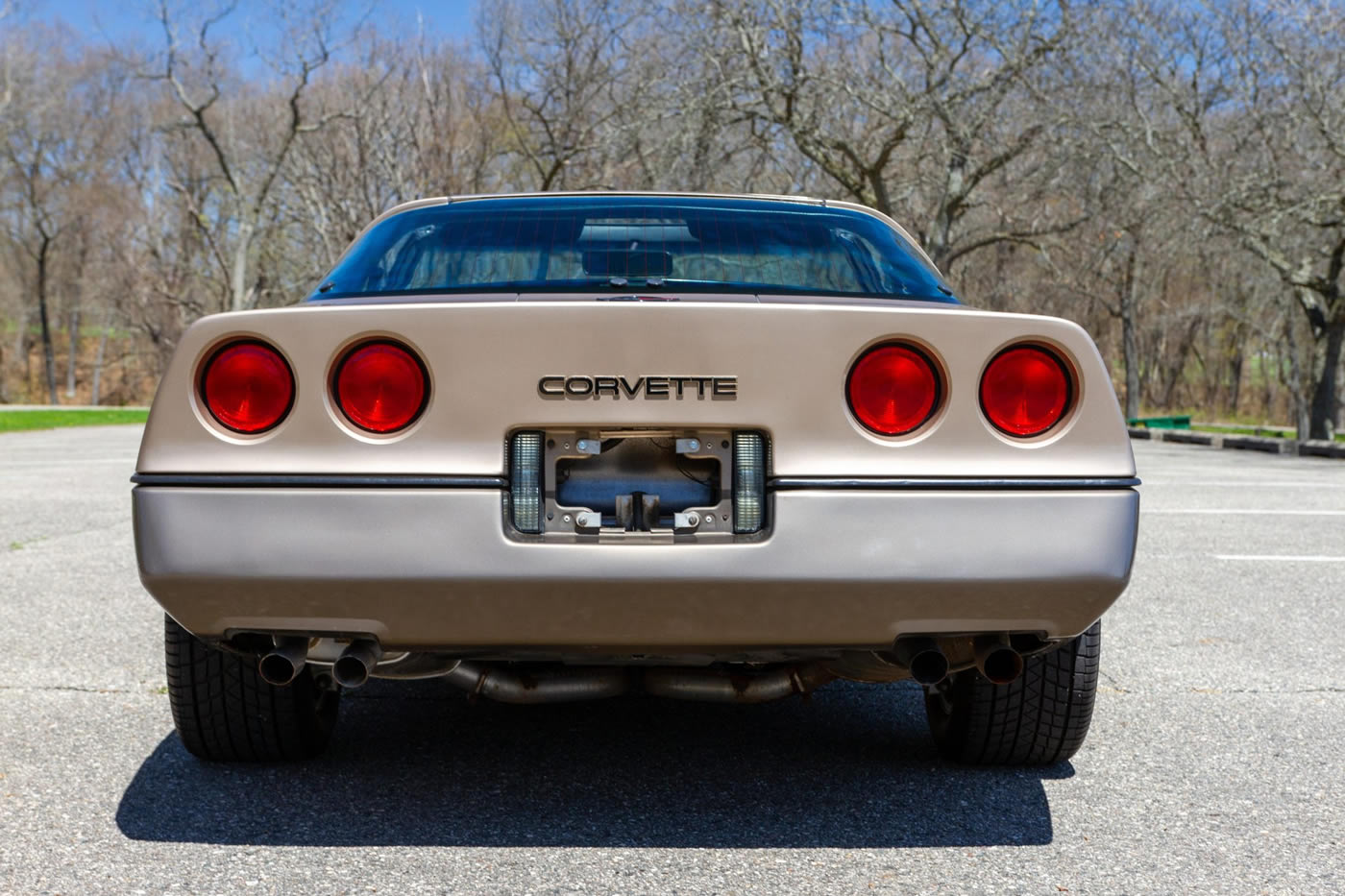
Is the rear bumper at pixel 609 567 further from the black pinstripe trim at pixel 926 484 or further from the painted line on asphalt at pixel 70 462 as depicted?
the painted line on asphalt at pixel 70 462

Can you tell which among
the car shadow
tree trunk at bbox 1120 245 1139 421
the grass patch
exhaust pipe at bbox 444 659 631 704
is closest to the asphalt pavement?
the car shadow

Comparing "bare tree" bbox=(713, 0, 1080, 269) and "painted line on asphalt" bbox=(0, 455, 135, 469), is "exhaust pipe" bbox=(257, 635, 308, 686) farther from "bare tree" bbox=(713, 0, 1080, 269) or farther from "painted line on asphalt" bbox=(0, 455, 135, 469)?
"bare tree" bbox=(713, 0, 1080, 269)

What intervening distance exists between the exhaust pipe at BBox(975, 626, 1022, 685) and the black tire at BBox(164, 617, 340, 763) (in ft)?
4.93

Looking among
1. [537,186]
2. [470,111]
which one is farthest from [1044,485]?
[537,186]

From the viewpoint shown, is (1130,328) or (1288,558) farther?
(1130,328)

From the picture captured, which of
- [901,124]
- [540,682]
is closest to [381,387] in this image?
[540,682]

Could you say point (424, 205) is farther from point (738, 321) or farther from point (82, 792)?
point (82, 792)

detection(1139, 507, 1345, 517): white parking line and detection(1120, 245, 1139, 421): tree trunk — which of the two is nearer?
detection(1139, 507, 1345, 517): white parking line

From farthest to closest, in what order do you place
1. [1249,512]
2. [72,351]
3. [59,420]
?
[72,351] → [59,420] → [1249,512]

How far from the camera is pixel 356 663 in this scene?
8.15ft

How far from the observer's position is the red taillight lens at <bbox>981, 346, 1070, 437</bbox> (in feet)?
8.17

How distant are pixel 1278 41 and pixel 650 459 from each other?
830 inches

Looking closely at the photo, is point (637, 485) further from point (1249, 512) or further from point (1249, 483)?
point (1249, 483)

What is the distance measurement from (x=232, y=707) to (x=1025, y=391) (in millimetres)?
1983
